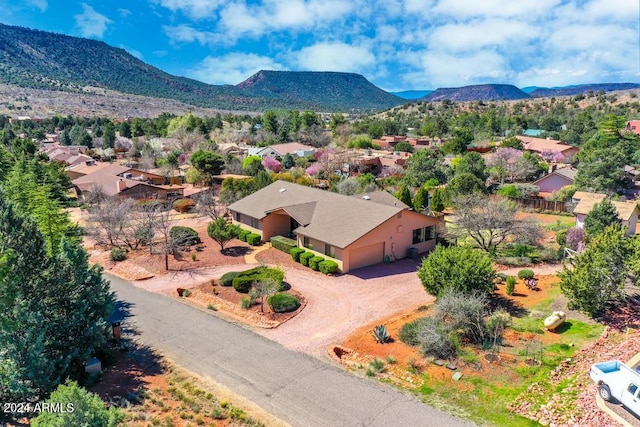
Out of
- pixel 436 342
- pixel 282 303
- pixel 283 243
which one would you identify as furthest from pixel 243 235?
pixel 436 342

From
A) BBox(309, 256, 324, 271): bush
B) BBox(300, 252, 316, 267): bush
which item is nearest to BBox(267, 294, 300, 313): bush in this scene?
BBox(309, 256, 324, 271): bush

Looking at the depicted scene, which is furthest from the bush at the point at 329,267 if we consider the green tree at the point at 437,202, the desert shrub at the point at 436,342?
the green tree at the point at 437,202

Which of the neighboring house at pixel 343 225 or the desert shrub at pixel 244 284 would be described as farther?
the neighboring house at pixel 343 225

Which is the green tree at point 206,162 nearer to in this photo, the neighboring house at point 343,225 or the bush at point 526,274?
the neighboring house at point 343,225

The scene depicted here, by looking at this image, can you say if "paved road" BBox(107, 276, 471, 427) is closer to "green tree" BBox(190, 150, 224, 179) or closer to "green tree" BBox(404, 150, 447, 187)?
"green tree" BBox(404, 150, 447, 187)

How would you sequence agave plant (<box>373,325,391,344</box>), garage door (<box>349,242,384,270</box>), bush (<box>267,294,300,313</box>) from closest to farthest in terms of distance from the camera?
agave plant (<box>373,325,391,344</box>)
bush (<box>267,294,300,313</box>)
garage door (<box>349,242,384,270</box>)

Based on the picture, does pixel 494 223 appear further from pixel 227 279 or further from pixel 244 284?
pixel 227 279
